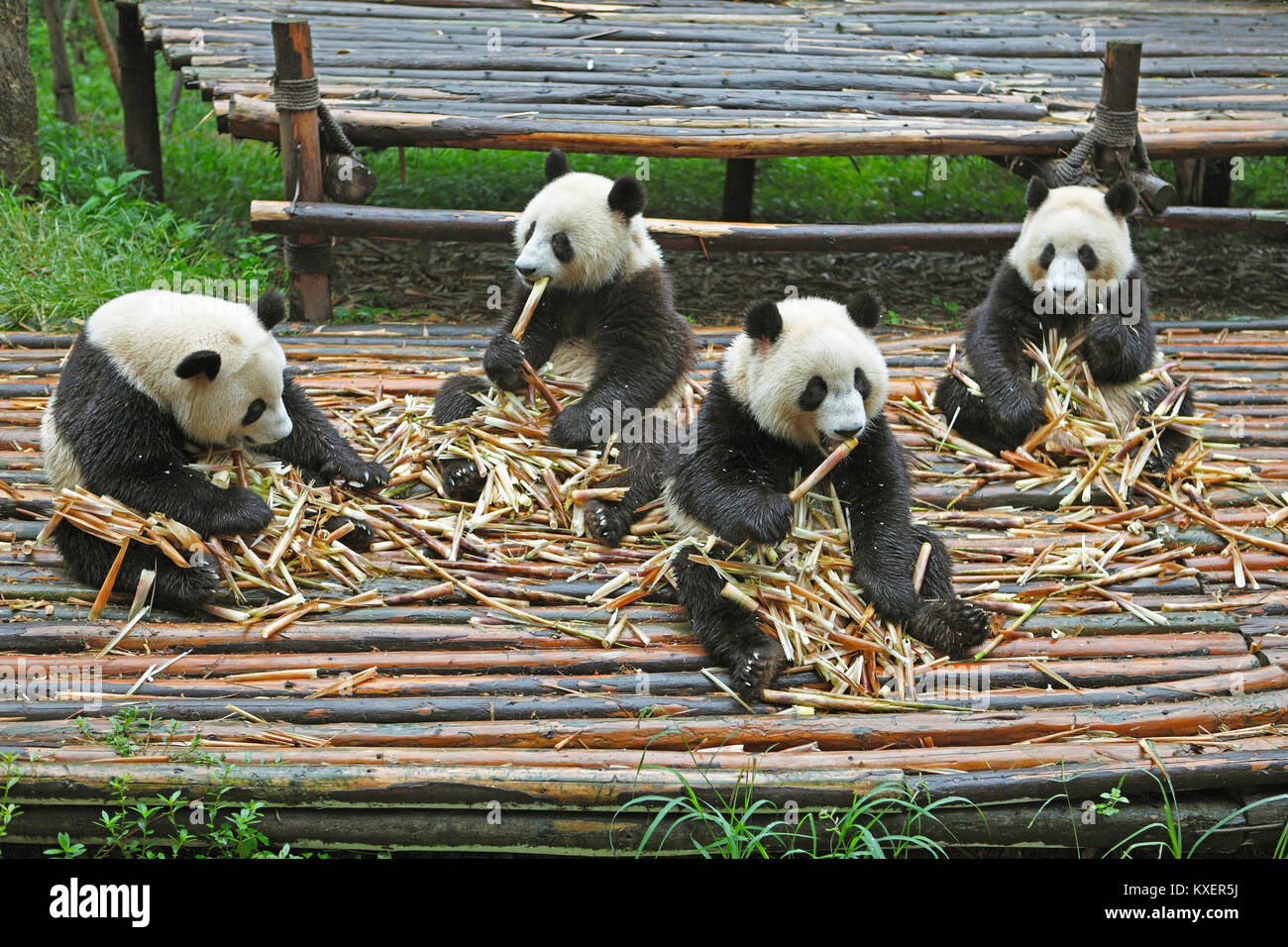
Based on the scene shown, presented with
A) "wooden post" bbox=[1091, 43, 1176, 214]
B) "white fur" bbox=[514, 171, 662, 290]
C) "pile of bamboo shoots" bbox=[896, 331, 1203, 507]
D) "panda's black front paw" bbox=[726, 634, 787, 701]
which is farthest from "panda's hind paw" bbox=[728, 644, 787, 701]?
"wooden post" bbox=[1091, 43, 1176, 214]

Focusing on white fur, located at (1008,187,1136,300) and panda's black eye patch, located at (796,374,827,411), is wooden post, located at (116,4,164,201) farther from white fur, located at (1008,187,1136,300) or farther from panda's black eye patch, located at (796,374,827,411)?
panda's black eye patch, located at (796,374,827,411)

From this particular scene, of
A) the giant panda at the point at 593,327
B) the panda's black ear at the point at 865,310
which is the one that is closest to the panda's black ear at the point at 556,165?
the giant panda at the point at 593,327

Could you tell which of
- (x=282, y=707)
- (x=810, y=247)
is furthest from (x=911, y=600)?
(x=810, y=247)

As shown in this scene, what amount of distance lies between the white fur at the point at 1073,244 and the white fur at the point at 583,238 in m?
1.74

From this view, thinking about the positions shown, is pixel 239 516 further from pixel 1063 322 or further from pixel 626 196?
pixel 1063 322

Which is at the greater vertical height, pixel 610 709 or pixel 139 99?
pixel 139 99

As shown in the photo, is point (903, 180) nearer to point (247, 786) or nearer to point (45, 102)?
point (45, 102)

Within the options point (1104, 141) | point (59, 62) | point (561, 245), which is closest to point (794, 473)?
point (561, 245)

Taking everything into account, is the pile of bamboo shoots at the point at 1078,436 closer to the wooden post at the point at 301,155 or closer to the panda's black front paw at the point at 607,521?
the panda's black front paw at the point at 607,521

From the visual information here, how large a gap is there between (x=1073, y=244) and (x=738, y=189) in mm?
4708

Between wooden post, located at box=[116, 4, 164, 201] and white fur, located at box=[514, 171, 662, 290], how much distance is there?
5.71 meters

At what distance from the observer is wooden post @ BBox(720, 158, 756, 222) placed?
31.2ft

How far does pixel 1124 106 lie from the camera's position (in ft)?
21.8

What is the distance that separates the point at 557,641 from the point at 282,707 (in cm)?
87
